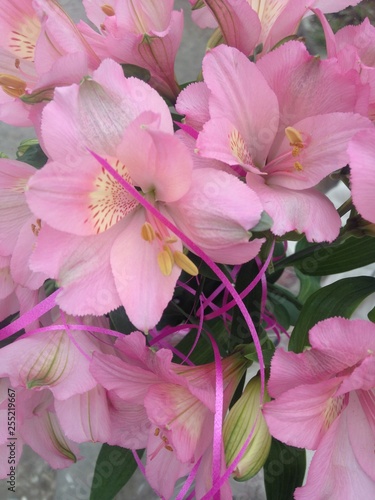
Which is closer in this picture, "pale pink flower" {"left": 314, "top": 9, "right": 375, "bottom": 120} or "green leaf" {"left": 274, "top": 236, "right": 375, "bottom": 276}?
"pale pink flower" {"left": 314, "top": 9, "right": 375, "bottom": 120}

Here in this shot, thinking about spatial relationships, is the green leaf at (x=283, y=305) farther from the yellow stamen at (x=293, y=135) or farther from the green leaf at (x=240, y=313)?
the yellow stamen at (x=293, y=135)

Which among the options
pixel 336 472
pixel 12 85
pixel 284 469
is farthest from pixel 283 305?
pixel 12 85

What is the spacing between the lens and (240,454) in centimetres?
36

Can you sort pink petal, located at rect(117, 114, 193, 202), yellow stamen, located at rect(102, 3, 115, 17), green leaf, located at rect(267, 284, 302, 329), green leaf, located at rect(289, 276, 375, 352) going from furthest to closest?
green leaf, located at rect(267, 284, 302, 329)
green leaf, located at rect(289, 276, 375, 352)
yellow stamen, located at rect(102, 3, 115, 17)
pink petal, located at rect(117, 114, 193, 202)

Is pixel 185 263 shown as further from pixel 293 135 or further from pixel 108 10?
pixel 108 10

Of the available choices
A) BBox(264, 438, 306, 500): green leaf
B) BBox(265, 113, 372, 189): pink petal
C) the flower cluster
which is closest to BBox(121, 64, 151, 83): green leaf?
the flower cluster

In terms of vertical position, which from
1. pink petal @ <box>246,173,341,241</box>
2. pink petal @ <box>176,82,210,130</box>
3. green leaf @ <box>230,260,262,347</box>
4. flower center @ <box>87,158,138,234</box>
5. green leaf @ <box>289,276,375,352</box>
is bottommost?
green leaf @ <box>289,276,375,352</box>

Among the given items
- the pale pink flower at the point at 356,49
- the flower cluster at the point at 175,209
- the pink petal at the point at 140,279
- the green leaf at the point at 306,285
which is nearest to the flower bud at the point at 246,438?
the flower cluster at the point at 175,209

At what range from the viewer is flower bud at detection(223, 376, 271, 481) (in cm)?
36

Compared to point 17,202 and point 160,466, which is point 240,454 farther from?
point 17,202

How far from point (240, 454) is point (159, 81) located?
266 mm

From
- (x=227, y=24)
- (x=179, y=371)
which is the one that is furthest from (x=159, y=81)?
(x=179, y=371)

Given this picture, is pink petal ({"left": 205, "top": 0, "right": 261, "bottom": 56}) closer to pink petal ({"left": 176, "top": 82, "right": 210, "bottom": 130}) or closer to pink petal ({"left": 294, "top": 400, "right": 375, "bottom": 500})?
pink petal ({"left": 176, "top": 82, "right": 210, "bottom": 130})

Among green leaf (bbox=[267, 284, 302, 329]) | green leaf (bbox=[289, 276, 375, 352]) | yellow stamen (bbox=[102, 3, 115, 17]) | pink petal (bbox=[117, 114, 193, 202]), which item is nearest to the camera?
pink petal (bbox=[117, 114, 193, 202])
